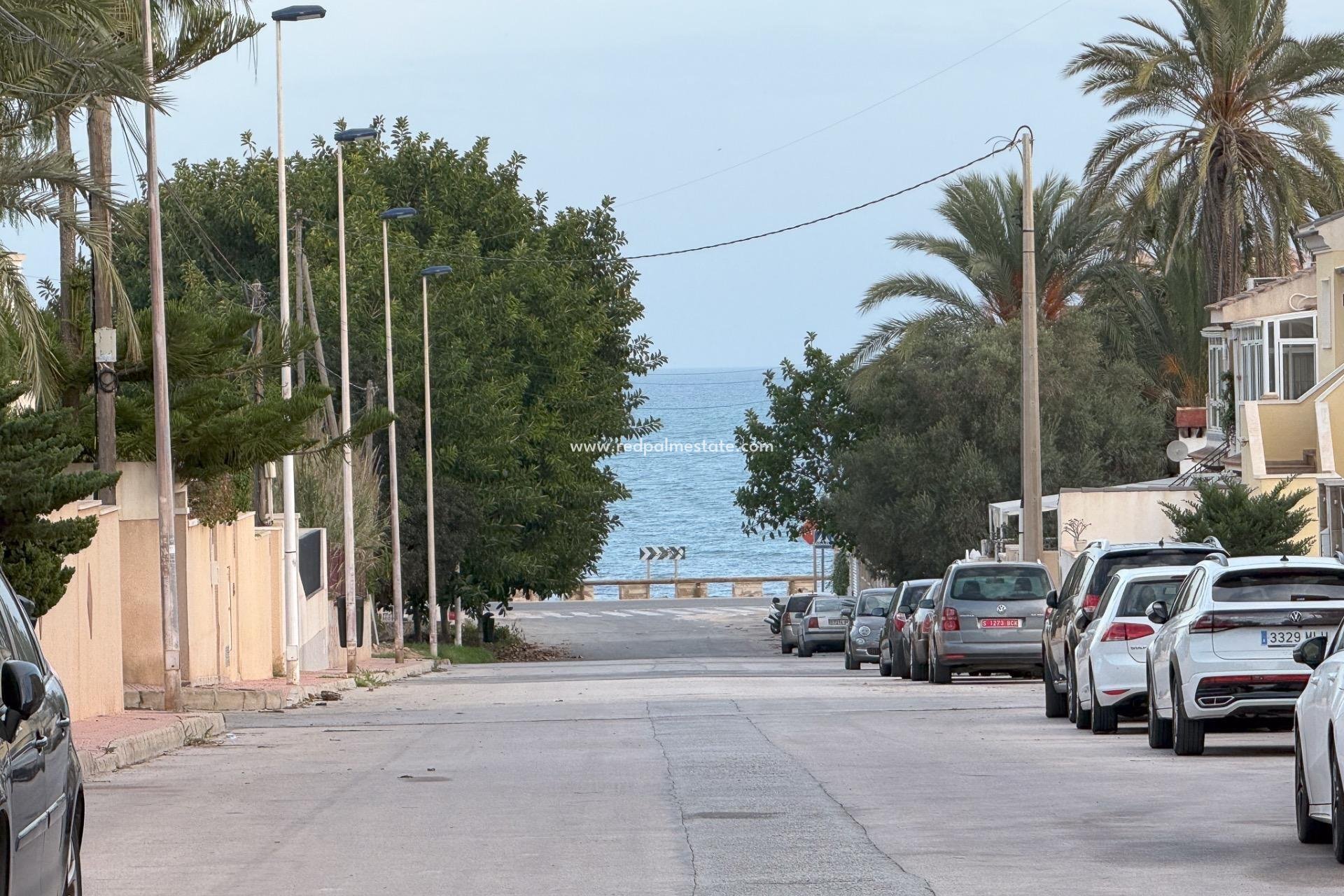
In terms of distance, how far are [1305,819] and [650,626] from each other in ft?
232

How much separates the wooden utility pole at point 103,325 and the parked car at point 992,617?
11.6 metres

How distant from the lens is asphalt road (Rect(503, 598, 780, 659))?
66.6 metres

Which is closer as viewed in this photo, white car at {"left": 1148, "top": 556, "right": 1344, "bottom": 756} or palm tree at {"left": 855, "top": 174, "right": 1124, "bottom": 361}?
white car at {"left": 1148, "top": 556, "right": 1344, "bottom": 756}

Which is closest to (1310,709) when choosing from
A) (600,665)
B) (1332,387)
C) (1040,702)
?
(1040,702)

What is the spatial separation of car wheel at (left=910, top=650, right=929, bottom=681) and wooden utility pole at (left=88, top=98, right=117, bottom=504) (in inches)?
493

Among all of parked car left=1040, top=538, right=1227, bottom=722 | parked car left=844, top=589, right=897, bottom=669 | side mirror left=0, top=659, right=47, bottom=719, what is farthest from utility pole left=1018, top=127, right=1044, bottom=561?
side mirror left=0, top=659, right=47, bottom=719

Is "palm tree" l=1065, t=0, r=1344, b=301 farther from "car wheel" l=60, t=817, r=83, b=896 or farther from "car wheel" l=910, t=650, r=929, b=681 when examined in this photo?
"car wheel" l=60, t=817, r=83, b=896

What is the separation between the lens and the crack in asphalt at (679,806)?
411 inches

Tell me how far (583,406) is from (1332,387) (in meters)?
30.4

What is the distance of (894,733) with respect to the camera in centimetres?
2056

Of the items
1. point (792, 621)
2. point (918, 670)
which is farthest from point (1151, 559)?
point (792, 621)

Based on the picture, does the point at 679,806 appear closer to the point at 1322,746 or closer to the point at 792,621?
the point at 1322,746

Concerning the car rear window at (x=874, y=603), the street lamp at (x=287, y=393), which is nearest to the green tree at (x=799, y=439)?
the car rear window at (x=874, y=603)

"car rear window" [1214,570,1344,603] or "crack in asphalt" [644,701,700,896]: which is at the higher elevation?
"car rear window" [1214,570,1344,603]
